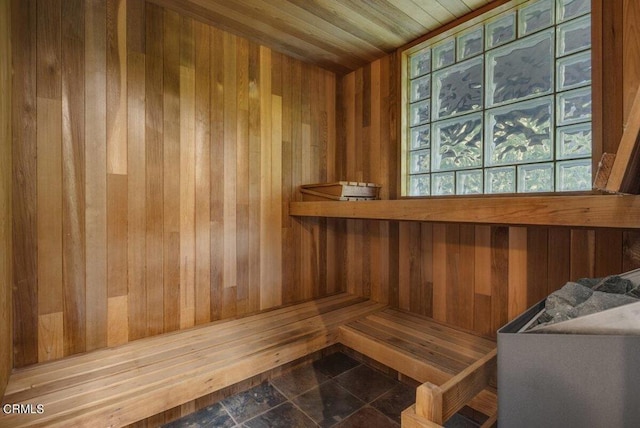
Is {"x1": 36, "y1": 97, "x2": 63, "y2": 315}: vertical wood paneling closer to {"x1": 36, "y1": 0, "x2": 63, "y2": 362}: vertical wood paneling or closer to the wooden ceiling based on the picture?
{"x1": 36, "y1": 0, "x2": 63, "y2": 362}: vertical wood paneling

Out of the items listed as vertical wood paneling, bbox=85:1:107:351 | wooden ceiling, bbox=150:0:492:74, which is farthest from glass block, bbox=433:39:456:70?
vertical wood paneling, bbox=85:1:107:351

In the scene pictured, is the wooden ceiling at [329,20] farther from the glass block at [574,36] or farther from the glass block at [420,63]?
the glass block at [574,36]

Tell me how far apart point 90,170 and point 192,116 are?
60 cm

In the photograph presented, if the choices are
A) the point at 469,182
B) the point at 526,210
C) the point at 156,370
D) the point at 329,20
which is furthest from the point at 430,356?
the point at 329,20

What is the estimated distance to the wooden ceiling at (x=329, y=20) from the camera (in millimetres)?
1679

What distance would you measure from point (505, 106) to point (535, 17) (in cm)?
44

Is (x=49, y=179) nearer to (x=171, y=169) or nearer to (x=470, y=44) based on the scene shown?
(x=171, y=169)

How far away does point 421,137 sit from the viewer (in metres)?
2.08

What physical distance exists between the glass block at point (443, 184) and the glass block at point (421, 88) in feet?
1.78

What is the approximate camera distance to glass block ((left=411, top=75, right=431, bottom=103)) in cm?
203

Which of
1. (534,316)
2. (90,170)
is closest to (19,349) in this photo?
(90,170)

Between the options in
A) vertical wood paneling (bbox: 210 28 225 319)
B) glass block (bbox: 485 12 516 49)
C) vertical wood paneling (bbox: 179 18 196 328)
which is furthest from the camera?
vertical wood paneling (bbox: 210 28 225 319)

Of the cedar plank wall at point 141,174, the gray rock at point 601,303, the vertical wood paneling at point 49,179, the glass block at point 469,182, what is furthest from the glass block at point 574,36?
the vertical wood paneling at point 49,179

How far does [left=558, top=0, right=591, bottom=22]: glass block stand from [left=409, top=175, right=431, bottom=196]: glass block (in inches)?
39.7
